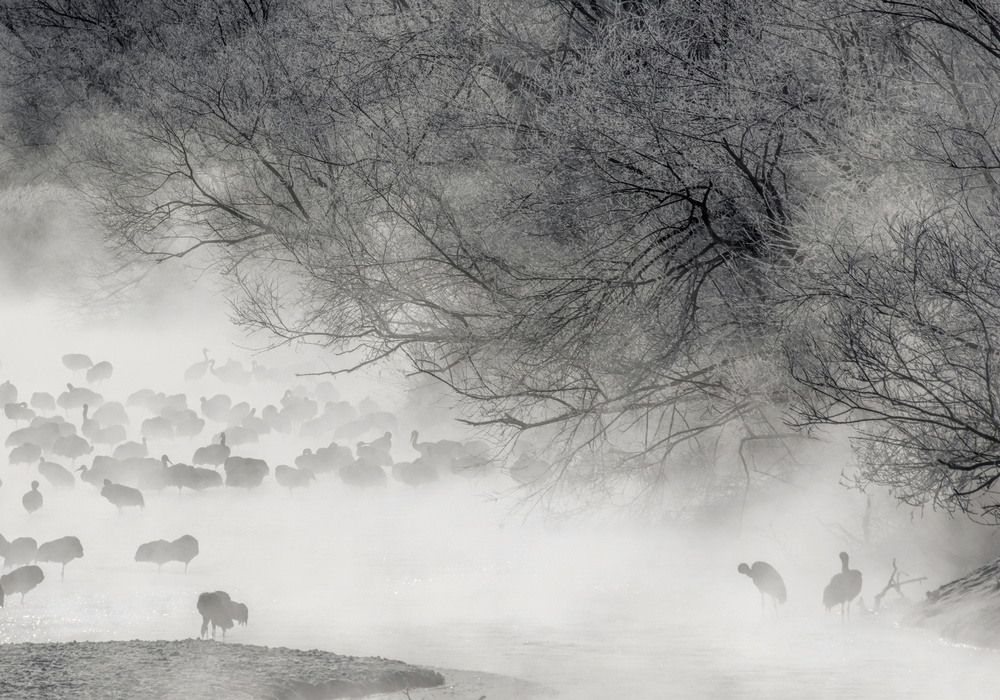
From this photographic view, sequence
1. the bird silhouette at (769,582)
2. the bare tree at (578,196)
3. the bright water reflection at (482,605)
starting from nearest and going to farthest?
the bright water reflection at (482,605) < the bird silhouette at (769,582) < the bare tree at (578,196)

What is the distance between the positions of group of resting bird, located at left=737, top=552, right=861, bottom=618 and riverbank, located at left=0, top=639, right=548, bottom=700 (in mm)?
3081

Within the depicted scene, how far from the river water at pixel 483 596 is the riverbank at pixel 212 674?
61 cm

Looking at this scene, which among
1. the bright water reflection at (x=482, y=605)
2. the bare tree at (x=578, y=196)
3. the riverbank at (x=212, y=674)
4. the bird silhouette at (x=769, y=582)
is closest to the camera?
the riverbank at (x=212, y=674)

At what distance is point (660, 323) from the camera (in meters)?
11.0

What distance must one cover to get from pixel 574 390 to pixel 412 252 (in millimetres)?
2839

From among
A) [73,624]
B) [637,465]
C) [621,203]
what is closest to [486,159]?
[621,203]

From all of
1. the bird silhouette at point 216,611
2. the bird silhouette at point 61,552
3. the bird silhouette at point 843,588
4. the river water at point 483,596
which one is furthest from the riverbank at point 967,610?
the bird silhouette at point 61,552

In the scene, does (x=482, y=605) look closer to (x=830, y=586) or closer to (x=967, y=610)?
(x=830, y=586)

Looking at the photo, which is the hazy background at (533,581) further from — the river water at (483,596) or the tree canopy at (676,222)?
the tree canopy at (676,222)

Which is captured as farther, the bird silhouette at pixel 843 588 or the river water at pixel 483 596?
the bird silhouette at pixel 843 588

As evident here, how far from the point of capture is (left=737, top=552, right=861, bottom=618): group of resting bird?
9586 mm

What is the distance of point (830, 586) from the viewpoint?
31.7ft

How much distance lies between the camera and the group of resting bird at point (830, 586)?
9.59 metres

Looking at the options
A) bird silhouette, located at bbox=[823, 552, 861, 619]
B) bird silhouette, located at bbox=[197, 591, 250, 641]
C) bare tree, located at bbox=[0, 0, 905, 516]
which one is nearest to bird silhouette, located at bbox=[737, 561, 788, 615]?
bird silhouette, located at bbox=[823, 552, 861, 619]
